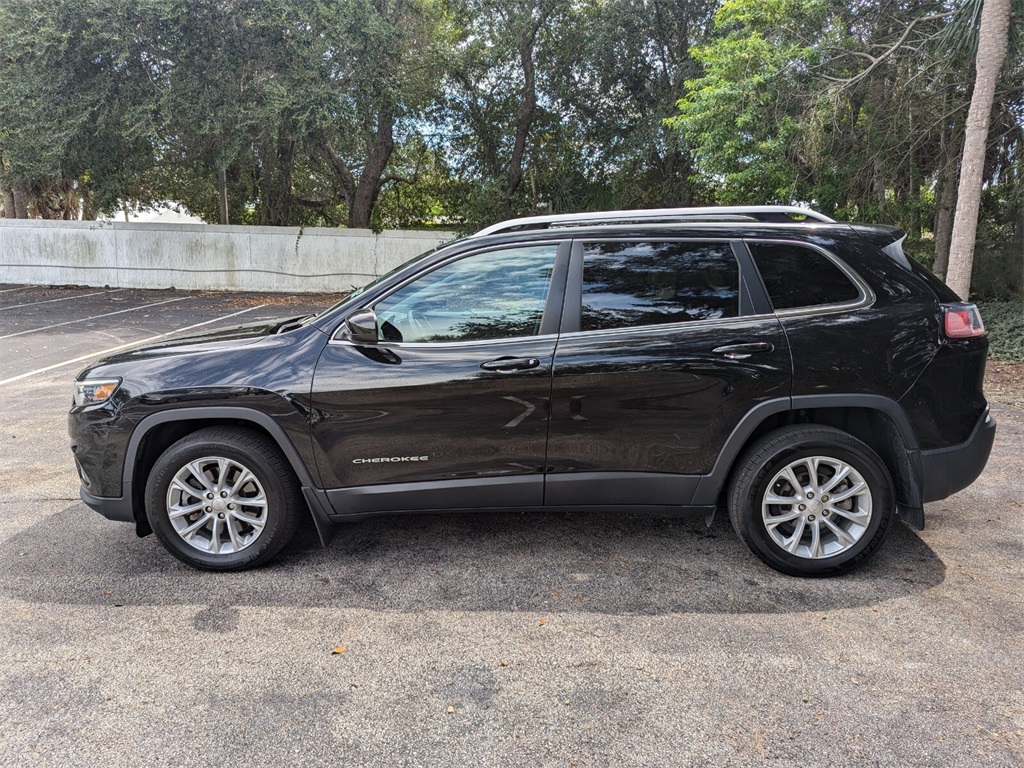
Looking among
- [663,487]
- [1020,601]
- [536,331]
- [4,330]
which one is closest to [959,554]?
[1020,601]

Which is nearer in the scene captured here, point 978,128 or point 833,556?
point 833,556

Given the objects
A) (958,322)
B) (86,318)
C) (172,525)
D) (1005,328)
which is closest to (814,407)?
(958,322)

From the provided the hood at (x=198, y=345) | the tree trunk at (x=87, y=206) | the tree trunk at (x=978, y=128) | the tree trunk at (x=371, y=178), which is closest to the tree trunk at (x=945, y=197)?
the tree trunk at (x=978, y=128)

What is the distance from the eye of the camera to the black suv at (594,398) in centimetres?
340

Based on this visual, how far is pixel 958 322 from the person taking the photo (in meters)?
3.42

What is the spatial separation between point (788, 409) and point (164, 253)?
69.6 feet

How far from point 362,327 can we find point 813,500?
241 centimetres

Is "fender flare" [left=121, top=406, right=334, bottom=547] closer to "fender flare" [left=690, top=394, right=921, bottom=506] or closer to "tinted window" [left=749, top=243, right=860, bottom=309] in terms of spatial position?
"fender flare" [left=690, top=394, right=921, bottom=506]

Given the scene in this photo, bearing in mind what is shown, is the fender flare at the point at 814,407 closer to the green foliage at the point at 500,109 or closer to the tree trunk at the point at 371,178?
the green foliage at the point at 500,109

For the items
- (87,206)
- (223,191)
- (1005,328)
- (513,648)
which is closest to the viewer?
(513,648)

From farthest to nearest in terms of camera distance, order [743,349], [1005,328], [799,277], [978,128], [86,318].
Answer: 1. [86,318]
2. [1005,328]
3. [978,128]
4. [799,277]
5. [743,349]

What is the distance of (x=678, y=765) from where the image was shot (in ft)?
7.43

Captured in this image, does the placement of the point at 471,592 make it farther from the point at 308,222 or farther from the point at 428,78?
the point at 308,222

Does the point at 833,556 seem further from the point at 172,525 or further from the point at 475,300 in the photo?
the point at 172,525
